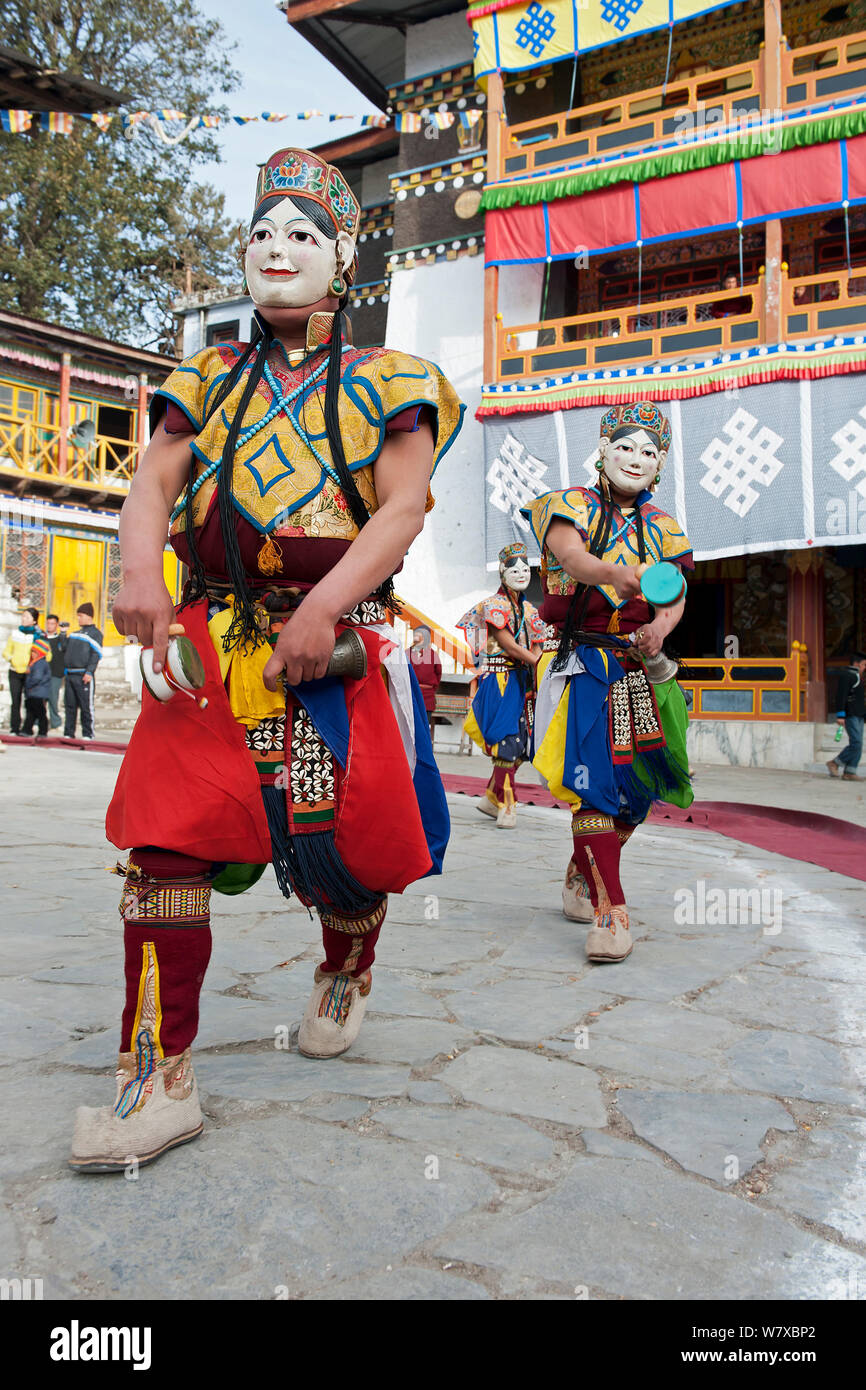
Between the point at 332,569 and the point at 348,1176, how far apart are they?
1.04m

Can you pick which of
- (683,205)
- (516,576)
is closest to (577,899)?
(516,576)

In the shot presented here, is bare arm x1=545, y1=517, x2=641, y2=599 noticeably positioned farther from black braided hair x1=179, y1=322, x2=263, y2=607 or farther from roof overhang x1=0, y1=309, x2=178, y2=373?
roof overhang x1=0, y1=309, x2=178, y2=373

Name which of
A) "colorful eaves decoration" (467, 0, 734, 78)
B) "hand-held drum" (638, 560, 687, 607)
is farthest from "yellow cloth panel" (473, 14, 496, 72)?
"hand-held drum" (638, 560, 687, 607)

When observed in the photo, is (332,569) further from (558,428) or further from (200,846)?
(558,428)

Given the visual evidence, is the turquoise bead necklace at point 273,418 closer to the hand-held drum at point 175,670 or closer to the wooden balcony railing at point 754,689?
the hand-held drum at point 175,670

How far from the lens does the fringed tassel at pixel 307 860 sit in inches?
74.2

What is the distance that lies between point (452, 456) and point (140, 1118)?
13.3 metres

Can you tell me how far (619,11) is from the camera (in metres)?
12.5

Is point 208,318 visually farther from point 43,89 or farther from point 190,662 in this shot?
point 190,662

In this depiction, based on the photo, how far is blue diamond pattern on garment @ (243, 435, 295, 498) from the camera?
6.27 ft

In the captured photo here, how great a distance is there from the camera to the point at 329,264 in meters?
2.07

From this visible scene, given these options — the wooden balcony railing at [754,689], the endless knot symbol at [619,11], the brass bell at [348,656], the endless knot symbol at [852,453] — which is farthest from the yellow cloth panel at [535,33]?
the brass bell at [348,656]

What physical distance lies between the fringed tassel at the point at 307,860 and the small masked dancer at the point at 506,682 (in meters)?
4.52
